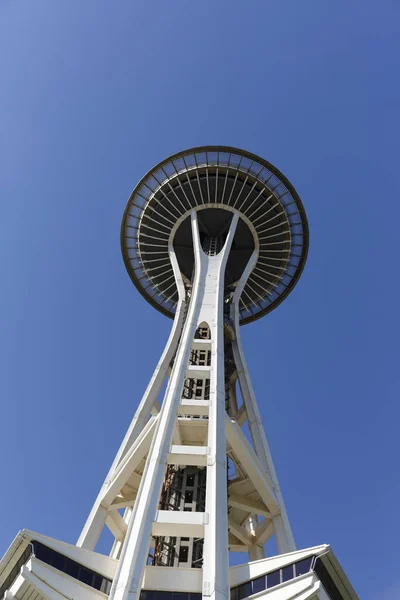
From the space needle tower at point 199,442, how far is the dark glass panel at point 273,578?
0.21 ft

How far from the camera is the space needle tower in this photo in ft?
49.7

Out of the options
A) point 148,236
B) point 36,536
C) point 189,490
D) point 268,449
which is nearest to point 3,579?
point 36,536

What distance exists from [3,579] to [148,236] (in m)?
25.1

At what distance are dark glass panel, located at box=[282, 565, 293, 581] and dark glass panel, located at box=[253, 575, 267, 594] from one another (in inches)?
27.8

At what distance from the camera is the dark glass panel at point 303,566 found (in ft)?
48.4

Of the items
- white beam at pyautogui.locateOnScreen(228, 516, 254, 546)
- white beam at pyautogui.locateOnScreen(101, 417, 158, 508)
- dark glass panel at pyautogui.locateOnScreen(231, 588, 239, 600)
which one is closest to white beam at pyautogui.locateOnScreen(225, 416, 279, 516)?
white beam at pyautogui.locateOnScreen(101, 417, 158, 508)

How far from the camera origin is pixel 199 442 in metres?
22.8

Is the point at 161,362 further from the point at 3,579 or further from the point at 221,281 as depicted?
the point at 3,579

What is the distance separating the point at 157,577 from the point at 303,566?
185 inches

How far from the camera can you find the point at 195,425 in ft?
70.4

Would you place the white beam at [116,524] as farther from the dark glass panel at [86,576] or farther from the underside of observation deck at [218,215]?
the underside of observation deck at [218,215]

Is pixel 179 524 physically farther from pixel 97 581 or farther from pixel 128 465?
pixel 128 465

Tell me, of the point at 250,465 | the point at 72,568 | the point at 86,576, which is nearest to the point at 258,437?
the point at 250,465

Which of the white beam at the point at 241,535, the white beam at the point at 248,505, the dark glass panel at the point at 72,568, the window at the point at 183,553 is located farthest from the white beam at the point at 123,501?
the dark glass panel at the point at 72,568
